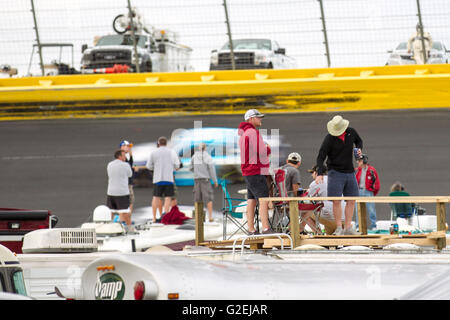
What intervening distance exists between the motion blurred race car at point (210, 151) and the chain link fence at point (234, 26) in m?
1.43

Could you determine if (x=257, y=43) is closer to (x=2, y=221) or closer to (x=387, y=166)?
(x=387, y=166)

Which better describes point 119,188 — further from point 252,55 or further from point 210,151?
point 252,55

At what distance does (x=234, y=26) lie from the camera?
19.5m

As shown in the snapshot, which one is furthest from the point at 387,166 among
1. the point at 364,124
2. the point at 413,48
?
the point at 413,48

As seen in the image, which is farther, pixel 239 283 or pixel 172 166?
pixel 172 166

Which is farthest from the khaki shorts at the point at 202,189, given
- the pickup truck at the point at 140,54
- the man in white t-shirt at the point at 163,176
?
the pickup truck at the point at 140,54

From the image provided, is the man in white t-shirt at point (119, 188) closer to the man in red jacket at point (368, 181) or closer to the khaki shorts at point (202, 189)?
the khaki shorts at point (202, 189)

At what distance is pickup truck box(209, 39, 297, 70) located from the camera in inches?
766

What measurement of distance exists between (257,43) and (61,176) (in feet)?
16.5

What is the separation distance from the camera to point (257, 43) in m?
19.4

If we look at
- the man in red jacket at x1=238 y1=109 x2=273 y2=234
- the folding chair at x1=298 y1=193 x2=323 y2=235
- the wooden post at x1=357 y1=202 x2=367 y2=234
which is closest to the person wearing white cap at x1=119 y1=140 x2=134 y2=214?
the folding chair at x1=298 y1=193 x2=323 y2=235

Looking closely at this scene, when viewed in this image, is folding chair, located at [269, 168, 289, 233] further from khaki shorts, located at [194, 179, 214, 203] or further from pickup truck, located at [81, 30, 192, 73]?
pickup truck, located at [81, 30, 192, 73]

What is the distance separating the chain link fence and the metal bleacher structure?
1.28ft

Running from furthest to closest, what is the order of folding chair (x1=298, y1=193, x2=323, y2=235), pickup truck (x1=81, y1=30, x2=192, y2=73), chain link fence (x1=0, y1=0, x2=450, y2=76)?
pickup truck (x1=81, y1=30, x2=192, y2=73)
chain link fence (x1=0, y1=0, x2=450, y2=76)
folding chair (x1=298, y1=193, x2=323, y2=235)
